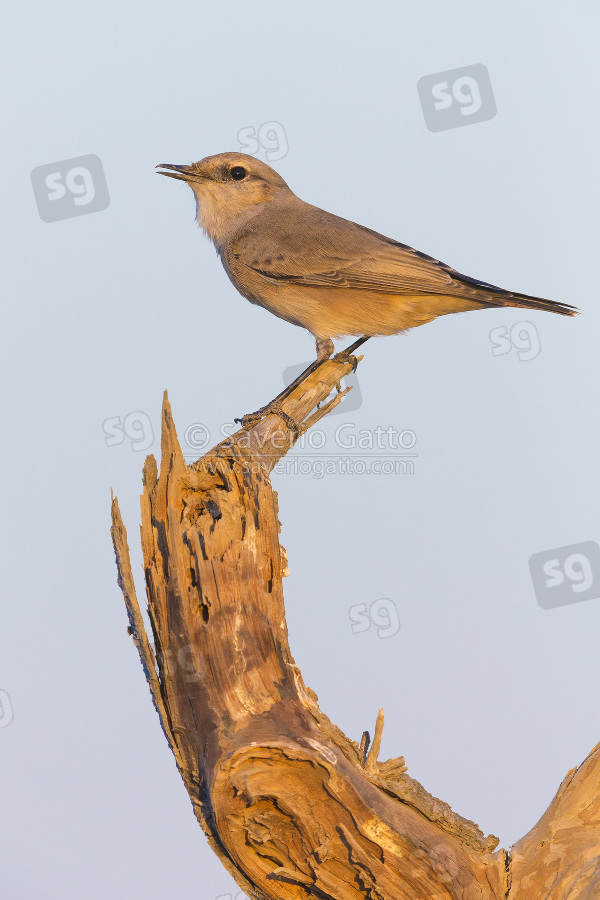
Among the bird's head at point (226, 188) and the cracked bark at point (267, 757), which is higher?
the bird's head at point (226, 188)

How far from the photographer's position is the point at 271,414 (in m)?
5.89

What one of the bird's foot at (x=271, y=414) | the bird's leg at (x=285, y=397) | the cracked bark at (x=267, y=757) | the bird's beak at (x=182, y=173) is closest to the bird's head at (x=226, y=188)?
the bird's beak at (x=182, y=173)

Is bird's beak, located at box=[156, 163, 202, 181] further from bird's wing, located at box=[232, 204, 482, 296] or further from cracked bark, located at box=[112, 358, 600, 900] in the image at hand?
cracked bark, located at box=[112, 358, 600, 900]

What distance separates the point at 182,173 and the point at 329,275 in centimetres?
151

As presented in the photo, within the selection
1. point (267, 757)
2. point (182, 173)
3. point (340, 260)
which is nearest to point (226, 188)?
point (182, 173)

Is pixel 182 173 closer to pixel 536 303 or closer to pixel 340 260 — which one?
pixel 340 260

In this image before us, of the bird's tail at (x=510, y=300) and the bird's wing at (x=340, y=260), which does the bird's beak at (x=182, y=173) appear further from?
the bird's tail at (x=510, y=300)

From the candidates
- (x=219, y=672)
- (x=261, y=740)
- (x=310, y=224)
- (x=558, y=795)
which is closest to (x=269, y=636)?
(x=219, y=672)

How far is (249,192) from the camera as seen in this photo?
7.12m

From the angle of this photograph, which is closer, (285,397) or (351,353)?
(285,397)

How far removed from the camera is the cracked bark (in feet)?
13.0

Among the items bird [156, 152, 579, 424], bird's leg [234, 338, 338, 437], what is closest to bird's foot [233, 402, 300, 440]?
bird's leg [234, 338, 338, 437]

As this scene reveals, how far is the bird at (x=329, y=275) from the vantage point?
6453mm

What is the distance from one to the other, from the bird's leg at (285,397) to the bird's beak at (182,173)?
170cm
